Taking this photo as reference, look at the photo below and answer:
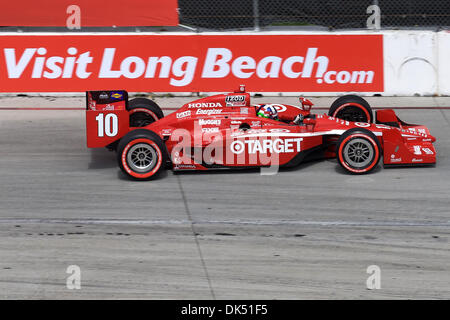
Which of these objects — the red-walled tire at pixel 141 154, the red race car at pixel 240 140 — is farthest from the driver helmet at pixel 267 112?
the red-walled tire at pixel 141 154

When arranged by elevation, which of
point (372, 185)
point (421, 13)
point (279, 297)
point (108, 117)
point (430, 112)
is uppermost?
point (421, 13)

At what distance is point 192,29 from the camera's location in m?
15.0

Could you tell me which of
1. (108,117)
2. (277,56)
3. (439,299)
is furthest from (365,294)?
(277,56)

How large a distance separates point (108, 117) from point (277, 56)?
552 cm

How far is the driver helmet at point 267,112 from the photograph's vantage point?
10.4 m

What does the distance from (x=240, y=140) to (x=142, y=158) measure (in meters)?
1.31

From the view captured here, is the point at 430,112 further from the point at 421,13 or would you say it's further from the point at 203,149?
the point at 203,149

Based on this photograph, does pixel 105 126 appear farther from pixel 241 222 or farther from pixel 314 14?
pixel 314 14

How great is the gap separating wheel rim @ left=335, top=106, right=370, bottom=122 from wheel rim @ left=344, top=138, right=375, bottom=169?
1559mm

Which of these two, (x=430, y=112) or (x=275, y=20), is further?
(x=275, y=20)

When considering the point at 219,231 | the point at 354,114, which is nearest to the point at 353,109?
the point at 354,114

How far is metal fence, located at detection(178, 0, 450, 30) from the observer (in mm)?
14992

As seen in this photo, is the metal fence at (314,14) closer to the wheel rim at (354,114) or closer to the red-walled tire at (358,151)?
the wheel rim at (354,114)

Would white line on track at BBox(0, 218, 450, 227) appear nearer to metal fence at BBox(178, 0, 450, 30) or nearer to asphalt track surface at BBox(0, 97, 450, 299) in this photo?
asphalt track surface at BBox(0, 97, 450, 299)
